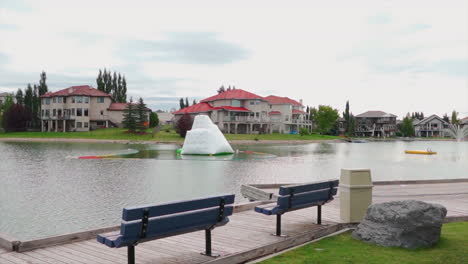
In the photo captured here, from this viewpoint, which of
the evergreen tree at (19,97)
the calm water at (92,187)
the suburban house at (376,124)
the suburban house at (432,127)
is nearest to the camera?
the calm water at (92,187)

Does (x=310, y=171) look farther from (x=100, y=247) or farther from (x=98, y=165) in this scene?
(x=100, y=247)

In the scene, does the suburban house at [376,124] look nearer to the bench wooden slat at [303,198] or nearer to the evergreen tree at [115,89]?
the evergreen tree at [115,89]

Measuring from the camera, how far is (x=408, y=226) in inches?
309

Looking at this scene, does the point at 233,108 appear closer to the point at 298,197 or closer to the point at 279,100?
the point at 279,100

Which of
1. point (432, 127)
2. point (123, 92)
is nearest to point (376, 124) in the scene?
point (432, 127)

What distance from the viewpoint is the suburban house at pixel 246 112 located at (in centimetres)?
10844

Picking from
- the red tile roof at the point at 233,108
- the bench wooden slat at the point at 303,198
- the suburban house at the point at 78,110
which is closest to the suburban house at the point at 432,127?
the red tile roof at the point at 233,108

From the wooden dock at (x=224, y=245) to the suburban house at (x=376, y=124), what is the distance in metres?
171

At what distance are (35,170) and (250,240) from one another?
94.8 ft

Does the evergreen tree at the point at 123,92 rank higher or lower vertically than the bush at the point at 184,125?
higher

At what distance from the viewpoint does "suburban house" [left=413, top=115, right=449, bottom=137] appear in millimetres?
180125

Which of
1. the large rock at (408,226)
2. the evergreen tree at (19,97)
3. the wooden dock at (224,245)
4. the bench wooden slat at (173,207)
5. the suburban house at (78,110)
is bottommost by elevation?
the wooden dock at (224,245)

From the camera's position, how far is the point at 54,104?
106 metres

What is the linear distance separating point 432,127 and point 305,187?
192 metres
